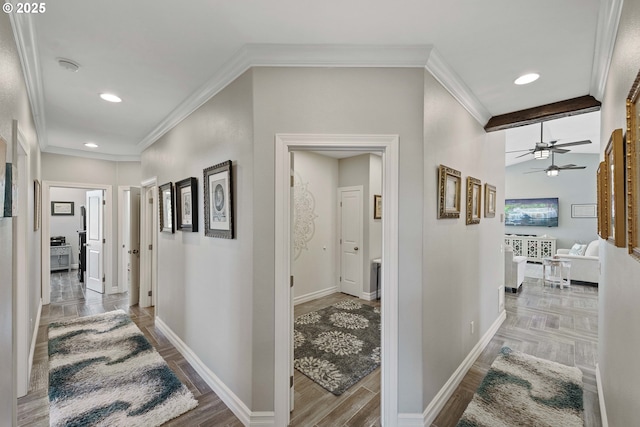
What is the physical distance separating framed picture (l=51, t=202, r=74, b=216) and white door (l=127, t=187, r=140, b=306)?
4.45 m

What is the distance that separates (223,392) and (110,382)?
1.10 meters

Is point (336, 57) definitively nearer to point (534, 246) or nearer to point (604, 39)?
point (604, 39)

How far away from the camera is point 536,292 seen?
5.42 m

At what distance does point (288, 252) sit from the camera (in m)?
1.93

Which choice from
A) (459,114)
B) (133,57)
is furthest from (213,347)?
(459,114)

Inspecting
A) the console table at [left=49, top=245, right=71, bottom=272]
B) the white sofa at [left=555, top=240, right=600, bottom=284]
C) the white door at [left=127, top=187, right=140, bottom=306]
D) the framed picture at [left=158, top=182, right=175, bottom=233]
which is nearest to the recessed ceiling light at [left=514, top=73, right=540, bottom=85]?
the framed picture at [left=158, top=182, right=175, bottom=233]

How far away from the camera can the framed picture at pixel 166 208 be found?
10.5 feet

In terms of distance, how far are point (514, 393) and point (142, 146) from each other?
5.46 meters

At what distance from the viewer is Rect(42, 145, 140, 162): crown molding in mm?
4613

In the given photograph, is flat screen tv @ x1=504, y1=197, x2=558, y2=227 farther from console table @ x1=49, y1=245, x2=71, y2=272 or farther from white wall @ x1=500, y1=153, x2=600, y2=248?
console table @ x1=49, y1=245, x2=71, y2=272

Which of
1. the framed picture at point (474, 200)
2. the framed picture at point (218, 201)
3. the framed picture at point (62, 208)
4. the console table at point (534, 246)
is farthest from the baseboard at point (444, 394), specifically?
the framed picture at point (62, 208)

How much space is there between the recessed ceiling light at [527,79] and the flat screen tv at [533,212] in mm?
7013

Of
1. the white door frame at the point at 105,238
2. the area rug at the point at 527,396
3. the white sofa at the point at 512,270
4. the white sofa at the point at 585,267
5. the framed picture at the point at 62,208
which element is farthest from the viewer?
the framed picture at the point at 62,208

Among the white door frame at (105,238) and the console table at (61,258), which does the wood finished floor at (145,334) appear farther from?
the console table at (61,258)
